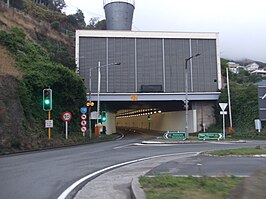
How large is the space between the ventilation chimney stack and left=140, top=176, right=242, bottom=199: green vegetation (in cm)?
5984

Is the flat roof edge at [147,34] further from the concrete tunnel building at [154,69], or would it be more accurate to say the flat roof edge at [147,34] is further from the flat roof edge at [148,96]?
the flat roof edge at [148,96]

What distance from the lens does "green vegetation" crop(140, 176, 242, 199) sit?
7.35 m

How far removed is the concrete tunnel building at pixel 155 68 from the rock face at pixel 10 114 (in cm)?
2677

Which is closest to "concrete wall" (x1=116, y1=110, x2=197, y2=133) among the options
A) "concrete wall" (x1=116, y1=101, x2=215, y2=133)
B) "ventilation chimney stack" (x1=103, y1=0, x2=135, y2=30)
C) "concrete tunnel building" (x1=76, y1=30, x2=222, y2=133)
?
"concrete wall" (x1=116, y1=101, x2=215, y2=133)

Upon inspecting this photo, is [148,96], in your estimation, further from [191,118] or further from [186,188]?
[186,188]

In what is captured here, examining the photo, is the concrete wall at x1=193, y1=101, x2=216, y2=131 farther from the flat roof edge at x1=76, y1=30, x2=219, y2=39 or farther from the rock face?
the rock face

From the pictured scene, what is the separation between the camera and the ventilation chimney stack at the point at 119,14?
67.8 meters

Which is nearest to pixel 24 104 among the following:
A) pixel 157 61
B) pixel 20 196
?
pixel 20 196

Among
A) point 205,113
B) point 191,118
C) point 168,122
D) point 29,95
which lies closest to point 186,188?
point 29,95

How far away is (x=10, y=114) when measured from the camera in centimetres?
2523

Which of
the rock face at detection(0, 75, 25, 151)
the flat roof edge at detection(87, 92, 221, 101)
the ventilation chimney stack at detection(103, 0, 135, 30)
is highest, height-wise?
the ventilation chimney stack at detection(103, 0, 135, 30)

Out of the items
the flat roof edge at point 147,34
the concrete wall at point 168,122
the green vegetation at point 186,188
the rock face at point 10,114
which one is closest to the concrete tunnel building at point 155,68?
the flat roof edge at point 147,34

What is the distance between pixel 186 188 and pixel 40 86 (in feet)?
87.7

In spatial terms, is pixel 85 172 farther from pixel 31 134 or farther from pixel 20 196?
pixel 31 134
